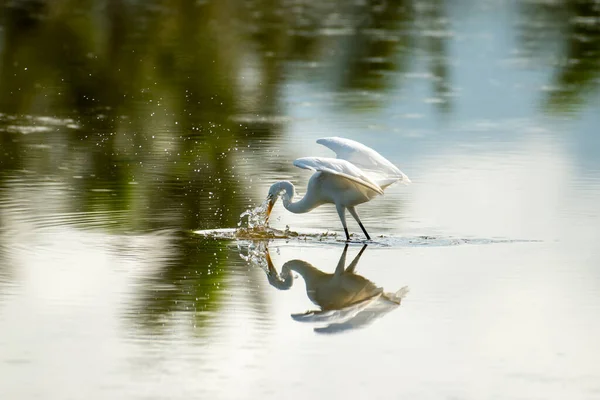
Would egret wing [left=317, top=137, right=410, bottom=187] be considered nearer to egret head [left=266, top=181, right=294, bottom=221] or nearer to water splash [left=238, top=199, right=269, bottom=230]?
egret head [left=266, top=181, right=294, bottom=221]

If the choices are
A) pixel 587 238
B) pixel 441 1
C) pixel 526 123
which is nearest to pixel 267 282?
pixel 587 238

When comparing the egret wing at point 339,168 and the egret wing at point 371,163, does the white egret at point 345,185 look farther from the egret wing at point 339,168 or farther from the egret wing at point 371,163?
the egret wing at point 339,168

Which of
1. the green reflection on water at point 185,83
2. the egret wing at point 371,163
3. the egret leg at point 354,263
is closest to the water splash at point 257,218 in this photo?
the green reflection on water at point 185,83

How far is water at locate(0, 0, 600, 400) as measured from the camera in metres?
8.61

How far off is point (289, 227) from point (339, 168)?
138 centimetres

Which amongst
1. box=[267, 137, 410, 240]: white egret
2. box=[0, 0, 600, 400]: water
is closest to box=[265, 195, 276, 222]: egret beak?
box=[267, 137, 410, 240]: white egret

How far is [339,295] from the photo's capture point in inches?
419

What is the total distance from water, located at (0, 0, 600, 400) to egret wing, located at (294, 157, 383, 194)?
596 mm

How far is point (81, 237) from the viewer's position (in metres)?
12.6

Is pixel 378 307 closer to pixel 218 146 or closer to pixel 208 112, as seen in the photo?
pixel 218 146

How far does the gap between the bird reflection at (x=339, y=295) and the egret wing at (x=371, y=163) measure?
3.07ft

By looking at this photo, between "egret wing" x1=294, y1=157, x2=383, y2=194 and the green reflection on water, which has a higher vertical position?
"egret wing" x1=294, y1=157, x2=383, y2=194

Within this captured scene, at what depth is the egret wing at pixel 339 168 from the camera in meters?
12.1

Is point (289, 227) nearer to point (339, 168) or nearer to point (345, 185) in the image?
point (345, 185)
